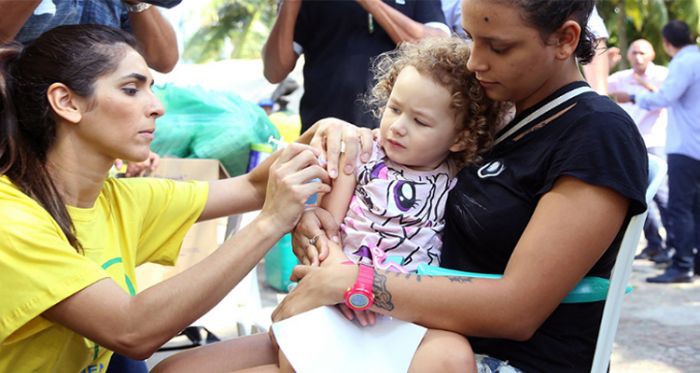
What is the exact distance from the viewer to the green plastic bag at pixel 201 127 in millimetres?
4395

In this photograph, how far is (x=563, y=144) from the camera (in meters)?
1.78

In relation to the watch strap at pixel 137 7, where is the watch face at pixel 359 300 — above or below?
A: below

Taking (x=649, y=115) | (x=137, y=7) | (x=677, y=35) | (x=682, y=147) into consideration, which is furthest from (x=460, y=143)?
(x=649, y=115)

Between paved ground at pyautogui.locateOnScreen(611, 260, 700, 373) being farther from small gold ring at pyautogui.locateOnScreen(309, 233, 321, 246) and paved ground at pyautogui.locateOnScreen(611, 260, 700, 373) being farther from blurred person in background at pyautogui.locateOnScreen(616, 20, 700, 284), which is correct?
small gold ring at pyautogui.locateOnScreen(309, 233, 321, 246)

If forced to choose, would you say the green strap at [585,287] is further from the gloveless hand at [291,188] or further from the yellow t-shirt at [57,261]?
the yellow t-shirt at [57,261]

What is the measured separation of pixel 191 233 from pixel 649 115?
4.68 m

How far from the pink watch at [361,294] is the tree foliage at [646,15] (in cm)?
1710

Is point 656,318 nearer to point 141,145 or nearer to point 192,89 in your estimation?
point 192,89

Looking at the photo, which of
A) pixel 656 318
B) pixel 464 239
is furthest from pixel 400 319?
pixel 656 318

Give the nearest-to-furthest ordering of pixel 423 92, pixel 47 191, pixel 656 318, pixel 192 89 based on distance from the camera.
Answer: pixel 47 191, pixel 423 92, pixel 192 89, pixel 656 318

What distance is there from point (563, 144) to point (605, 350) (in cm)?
48

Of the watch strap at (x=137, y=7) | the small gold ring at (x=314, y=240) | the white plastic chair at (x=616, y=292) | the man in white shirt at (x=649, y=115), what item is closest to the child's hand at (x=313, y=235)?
the small gold ring at (x=314, y=240)

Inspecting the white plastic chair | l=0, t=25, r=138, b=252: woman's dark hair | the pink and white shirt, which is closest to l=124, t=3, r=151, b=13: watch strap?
l=0, t=25, r=138, b=252: woman's dark hair

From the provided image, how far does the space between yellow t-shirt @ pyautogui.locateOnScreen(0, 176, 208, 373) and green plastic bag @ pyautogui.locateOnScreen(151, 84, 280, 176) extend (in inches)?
80.8
